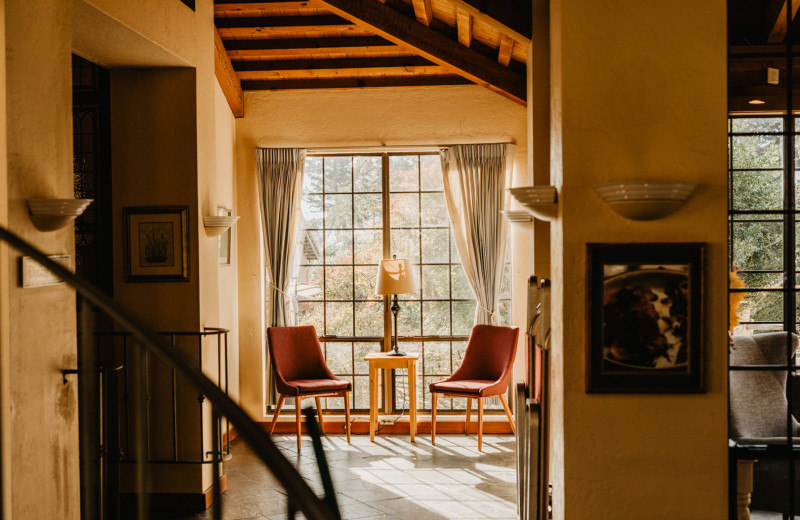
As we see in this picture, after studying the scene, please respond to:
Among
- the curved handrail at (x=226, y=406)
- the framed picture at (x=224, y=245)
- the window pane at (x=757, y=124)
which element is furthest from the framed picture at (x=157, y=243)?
the window pane at (x=757, y=124)

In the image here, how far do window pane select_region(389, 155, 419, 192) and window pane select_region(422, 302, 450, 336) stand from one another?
45.2 inches

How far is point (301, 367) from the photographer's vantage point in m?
6.92

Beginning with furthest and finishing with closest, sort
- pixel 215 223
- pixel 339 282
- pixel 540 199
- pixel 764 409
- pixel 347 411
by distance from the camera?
pixel 339 282 < pixel 347 411 < pixel 215 223 < pixel 764 409 < pixel 540 199

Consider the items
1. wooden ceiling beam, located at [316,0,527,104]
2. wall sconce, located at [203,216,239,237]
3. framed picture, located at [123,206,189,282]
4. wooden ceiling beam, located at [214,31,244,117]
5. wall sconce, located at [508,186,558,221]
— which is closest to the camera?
wall sconce, located at [508,186,558,221]

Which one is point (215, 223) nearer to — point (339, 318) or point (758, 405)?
point (339, 318)

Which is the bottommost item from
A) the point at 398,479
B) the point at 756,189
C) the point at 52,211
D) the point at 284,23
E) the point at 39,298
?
the point at 398,479

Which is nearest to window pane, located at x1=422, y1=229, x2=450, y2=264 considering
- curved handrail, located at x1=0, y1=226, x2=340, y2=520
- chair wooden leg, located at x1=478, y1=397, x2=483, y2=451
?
chair wooden leg, located at x1=478, y1=397, x2=483, y2=451

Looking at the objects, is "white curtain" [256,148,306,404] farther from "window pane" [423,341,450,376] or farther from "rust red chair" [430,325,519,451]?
"rust red chair" [430,325,519,451]

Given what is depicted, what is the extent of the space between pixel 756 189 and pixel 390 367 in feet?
11.6

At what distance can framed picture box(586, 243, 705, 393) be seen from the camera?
3.15m

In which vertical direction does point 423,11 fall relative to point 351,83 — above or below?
above

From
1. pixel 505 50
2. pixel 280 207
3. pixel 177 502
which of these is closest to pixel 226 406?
pixel 177 502

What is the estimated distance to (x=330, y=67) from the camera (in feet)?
22.7

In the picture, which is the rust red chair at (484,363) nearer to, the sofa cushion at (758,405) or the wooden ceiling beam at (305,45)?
the sofa cushion at (758,405)
